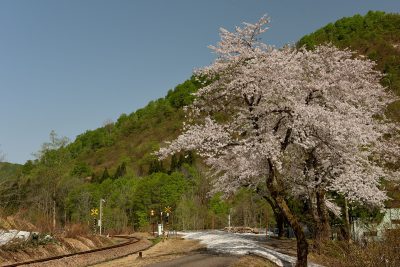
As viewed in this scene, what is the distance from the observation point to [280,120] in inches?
831

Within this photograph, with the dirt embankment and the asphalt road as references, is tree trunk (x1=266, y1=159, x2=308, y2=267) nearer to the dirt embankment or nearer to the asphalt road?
the asphalt road

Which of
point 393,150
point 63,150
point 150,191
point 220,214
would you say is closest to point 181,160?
point 150,191

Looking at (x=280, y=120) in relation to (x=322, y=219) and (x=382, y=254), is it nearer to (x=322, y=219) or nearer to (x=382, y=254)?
(x=322, y=219)

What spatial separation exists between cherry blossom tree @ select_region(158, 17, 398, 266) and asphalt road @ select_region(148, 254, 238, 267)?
3.46 m

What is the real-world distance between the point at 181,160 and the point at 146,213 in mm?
51317

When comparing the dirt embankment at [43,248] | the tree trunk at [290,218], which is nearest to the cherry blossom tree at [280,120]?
the tree trunk at [290,218]

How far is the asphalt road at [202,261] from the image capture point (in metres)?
19.9

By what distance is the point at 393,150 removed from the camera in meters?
29.0

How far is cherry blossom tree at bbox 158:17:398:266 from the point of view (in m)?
20.5

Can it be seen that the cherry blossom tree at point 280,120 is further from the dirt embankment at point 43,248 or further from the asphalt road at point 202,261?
the dirt embankment at point 43,248

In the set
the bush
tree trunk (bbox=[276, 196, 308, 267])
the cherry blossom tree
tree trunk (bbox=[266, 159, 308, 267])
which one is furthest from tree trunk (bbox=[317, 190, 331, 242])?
the bush

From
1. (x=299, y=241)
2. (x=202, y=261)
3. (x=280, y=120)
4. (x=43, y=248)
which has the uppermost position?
(x=280, y=120)

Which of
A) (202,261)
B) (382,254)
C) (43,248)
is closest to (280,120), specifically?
(202,261)

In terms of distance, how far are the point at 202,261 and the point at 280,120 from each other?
24.6 ft
